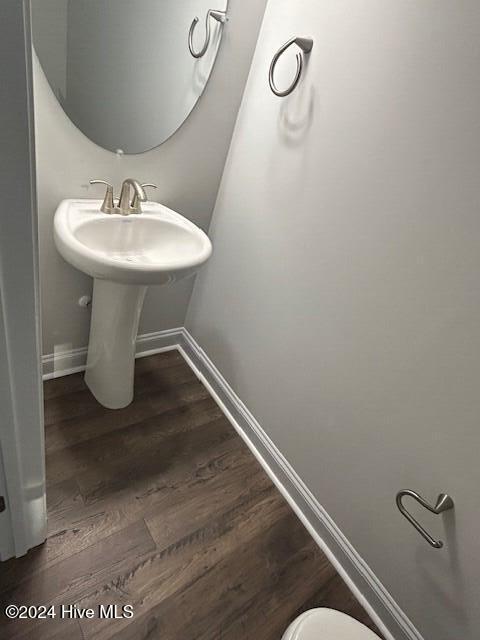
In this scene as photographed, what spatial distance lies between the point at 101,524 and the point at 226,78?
162 cm

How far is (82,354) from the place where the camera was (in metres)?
1.76

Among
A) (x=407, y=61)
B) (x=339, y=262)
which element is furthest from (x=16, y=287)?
(x=407, y=61)

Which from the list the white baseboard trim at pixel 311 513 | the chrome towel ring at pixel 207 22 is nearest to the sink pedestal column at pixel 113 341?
the white baseboard trim at pixel 311 513

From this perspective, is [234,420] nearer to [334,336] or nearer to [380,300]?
[334,336]

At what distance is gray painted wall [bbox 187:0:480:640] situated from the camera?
923 millimetres

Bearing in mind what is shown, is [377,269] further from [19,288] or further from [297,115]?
[19,288]

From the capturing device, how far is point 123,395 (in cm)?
166

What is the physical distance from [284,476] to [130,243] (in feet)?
3.58

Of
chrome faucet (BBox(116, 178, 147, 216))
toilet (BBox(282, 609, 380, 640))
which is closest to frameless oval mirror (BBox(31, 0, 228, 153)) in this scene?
chrome faucet (BBox(116, 178, 147, 216))

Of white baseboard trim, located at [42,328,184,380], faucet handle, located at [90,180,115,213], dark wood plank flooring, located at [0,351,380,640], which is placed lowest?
dark wood plank flooring, located at [0,351,380,640]

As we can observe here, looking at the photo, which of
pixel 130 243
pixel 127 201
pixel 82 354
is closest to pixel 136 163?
pixel 127 201

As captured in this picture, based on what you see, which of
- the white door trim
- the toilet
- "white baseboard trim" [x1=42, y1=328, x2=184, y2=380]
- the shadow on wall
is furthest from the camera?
"white baseboard trim" [x1=42, y1=328, x2=184, y2=380]

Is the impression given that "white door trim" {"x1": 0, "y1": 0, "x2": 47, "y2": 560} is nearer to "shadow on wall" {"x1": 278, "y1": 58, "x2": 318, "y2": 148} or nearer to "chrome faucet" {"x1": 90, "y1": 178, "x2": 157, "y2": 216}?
"chrome faucet" {"x1": 90, "y1": 178, "x2": 157, "y2": 216}

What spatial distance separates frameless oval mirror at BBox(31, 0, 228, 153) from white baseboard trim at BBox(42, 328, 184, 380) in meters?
0.90
